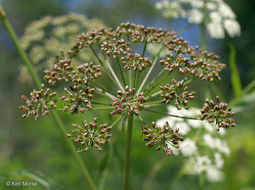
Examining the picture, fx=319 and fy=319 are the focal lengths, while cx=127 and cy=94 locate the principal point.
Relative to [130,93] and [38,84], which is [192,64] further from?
[38,84]

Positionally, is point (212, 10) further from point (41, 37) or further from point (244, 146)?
point (244, 146)

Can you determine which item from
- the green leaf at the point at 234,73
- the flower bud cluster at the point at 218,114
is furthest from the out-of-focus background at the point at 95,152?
the flower bud cluster at the point at 218,114

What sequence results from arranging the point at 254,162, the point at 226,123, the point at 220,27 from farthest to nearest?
the point at 254,162, the point at 220,27, the point at 226,123

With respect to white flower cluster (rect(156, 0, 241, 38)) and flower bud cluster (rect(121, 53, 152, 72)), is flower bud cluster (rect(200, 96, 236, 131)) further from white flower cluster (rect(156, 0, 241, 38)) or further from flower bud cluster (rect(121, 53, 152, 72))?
white flower cluster (rect(156, 0, 241, 38))

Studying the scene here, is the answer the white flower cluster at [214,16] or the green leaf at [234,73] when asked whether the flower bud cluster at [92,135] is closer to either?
the green leaf at [234,73]

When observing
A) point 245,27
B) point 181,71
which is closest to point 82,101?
point 181,71

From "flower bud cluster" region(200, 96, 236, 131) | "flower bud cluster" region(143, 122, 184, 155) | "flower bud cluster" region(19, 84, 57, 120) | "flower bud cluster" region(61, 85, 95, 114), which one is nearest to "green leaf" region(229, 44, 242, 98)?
"flower bud cluster" region(200, 96, 236, 131)

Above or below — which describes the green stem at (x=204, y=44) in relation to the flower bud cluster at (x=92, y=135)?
above
